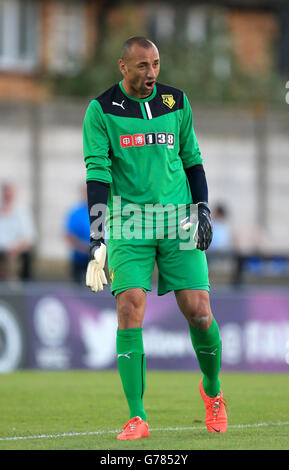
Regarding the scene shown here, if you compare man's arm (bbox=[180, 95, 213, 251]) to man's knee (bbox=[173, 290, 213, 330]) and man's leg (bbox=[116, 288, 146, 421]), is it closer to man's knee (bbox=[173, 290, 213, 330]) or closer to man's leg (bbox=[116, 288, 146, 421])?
man's knee (bbox=[173, 290, 213, 330])

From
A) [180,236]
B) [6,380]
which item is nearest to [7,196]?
[6,380]

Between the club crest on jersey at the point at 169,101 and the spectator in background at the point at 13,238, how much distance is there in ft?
26.8

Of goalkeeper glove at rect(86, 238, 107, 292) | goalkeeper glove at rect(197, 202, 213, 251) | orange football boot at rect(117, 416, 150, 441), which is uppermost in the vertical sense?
goalkeeper glove at rect(197, 202, 213, 251)

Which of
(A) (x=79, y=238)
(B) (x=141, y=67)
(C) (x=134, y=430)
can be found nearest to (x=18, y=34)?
(A) (x=79, y=238)

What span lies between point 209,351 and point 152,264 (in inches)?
26.2

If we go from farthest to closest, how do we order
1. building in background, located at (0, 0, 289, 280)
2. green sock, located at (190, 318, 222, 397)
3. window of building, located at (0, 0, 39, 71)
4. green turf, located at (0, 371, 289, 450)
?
window of building, located at (0, 0, 39, 71), building in background, located at (0, 0, 289, 280), green sock, located at (190, 318, 222, 397), green turf, located at (0, 371, 289, 450)

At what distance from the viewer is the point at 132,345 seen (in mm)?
6762

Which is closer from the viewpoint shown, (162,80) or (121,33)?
(162,80)

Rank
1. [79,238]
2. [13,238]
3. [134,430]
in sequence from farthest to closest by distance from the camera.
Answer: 1. [13,238]
2. [79,238]
3. [134,430]

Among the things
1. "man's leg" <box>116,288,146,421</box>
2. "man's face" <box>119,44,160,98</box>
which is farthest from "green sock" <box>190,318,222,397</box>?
"man's face" <box>119,44,160,98</box>

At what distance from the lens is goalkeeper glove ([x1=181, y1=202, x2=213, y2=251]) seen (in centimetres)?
687

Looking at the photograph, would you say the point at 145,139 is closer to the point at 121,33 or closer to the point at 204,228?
the point at 204,228

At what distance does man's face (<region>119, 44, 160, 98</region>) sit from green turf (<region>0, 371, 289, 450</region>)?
2167 millimetres

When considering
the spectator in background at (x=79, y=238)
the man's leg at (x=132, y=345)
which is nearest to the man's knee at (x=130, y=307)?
the man's leg at (x=132, y=345)
